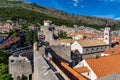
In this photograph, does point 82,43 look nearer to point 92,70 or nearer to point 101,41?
→ point 101,41

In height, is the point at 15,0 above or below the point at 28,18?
above

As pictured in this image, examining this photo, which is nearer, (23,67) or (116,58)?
(23,67)

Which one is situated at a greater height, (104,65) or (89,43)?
(89,43)

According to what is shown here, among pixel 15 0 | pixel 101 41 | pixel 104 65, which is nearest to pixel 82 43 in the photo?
pixel 101 41

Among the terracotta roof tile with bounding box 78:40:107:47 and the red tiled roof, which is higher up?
the terracotta roof tile with bounding box 78:40:107:47

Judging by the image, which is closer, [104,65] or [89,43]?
[104,65]

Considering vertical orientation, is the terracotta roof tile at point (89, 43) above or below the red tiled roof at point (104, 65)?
above

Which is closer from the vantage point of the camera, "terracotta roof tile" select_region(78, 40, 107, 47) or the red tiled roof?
the red tiled roof

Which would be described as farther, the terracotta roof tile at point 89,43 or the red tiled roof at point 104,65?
the terracotta roof tile at point 89,43
